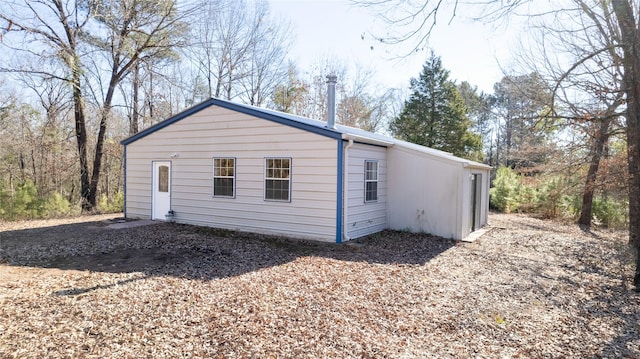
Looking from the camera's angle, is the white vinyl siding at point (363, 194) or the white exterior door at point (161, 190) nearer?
the white vinyl siding at point (363, 194)

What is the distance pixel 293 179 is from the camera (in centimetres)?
903

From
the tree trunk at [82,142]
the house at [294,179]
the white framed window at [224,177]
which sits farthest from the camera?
the tree trunk at [82,142]

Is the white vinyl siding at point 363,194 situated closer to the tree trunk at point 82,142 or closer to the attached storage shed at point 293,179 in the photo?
the attached storage shed at point 293,179

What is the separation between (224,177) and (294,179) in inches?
87.2

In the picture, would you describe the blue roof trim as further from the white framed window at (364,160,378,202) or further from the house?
the white framed window at (364,160,378,202)

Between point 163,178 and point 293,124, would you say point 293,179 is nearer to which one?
point 293,124

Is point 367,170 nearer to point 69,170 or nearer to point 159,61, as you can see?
point 159,61

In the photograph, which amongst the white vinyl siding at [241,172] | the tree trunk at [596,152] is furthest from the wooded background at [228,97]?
the white vinyl siding at [241,172]

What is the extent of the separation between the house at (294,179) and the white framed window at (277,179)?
2 centimetres

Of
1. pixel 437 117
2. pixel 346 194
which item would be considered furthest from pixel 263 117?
pixel 437 117

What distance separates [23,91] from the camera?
18.0m

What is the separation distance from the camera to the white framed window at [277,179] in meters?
9.11

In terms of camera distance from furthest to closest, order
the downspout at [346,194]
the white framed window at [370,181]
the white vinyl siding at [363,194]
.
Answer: the white framed window at [370,181], the white vinyl siding at [363,194], the downspout at [346,194]

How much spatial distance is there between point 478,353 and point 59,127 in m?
20.7
